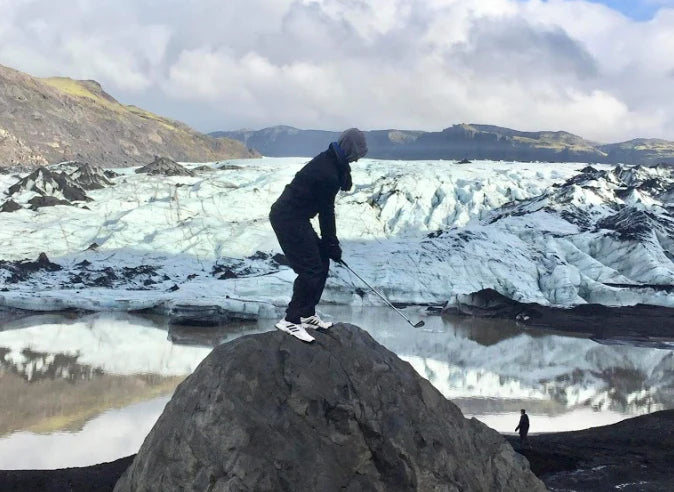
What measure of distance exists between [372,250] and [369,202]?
917 centimetres

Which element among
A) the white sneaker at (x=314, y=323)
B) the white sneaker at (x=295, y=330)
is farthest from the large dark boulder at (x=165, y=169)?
the white sneaker at (x=295, y=330)

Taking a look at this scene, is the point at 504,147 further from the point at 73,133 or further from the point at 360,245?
the point at 360,245

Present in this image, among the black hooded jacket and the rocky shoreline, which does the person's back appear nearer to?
the black hooded jacket

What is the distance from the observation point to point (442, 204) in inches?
2003

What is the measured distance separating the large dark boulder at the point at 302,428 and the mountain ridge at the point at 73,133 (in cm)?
7714

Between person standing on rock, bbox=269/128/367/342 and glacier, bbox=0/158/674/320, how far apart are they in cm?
2494

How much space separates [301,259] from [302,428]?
1.35 m

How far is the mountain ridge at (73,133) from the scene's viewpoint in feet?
260

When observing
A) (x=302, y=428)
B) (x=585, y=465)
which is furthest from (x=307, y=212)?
(x=585, y=465)

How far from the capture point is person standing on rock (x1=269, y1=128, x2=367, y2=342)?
222 inches

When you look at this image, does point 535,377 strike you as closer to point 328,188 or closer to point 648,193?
point 328,188

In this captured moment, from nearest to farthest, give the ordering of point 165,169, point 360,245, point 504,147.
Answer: point 360,245 < point 165,169 < point 504,147

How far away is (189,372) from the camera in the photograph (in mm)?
20578

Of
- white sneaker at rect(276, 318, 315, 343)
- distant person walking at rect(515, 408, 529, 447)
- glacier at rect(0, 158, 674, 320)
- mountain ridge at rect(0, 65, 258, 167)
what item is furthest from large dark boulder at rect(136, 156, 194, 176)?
white sneaker at rect(276, 318, 315, 343)
